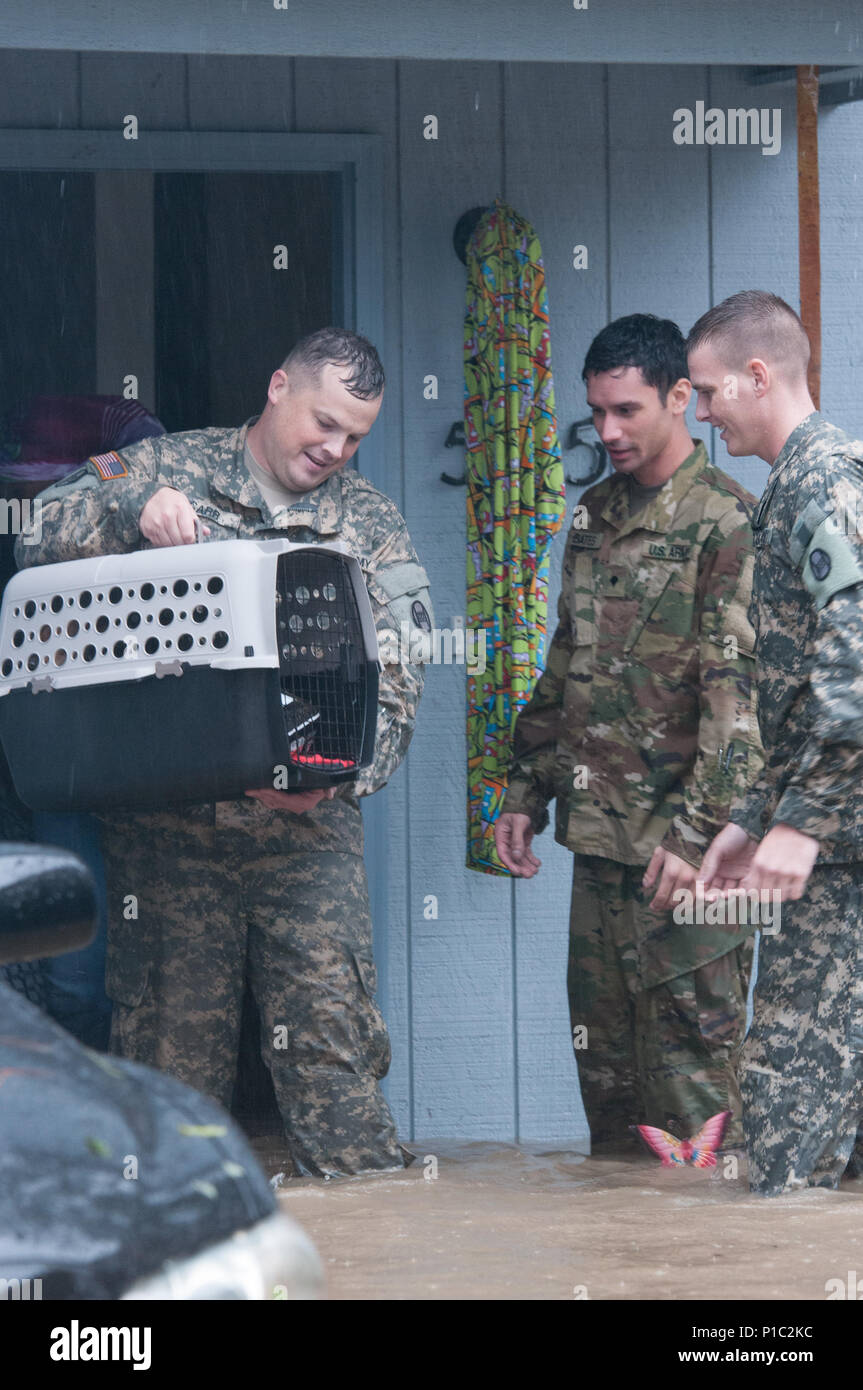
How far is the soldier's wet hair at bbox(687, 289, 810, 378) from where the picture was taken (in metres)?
3.28

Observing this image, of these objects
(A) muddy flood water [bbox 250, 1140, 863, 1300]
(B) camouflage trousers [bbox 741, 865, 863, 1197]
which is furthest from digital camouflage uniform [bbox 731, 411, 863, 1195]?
(A) muddy flood water [bbox 250, 1140, 863, 1300]

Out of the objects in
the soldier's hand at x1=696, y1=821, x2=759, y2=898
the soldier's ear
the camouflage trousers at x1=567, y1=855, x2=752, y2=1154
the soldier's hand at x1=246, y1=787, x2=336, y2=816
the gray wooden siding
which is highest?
the gray wooden siding

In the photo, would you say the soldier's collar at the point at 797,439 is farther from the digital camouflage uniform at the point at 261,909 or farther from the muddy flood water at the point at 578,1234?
the muddy flood water at the point at 578,1234

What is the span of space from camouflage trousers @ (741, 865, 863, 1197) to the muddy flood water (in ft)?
0.27

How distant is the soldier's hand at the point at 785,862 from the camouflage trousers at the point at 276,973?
974 millimetres

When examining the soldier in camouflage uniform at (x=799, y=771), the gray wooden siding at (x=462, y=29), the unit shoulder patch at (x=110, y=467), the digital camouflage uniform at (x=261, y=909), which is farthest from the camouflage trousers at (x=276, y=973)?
the gray wooden siding at (x=462, y=29)

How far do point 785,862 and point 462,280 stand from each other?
85.5 inches

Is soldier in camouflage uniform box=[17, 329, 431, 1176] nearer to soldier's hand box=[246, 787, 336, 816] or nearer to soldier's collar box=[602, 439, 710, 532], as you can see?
soldier's hand box=[246, 787, 336, 816]

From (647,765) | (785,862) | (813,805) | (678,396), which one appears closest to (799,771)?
(813,805)

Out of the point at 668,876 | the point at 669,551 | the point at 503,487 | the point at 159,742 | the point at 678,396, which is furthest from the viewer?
the point at 503,487

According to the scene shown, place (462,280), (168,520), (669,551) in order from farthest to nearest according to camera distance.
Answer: (462,280), (669,551), (168,520)

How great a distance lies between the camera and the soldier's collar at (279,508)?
11.9 ft

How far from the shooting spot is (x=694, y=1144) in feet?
11.9

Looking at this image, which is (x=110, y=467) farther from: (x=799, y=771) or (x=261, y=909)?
(x=799, y=771)
